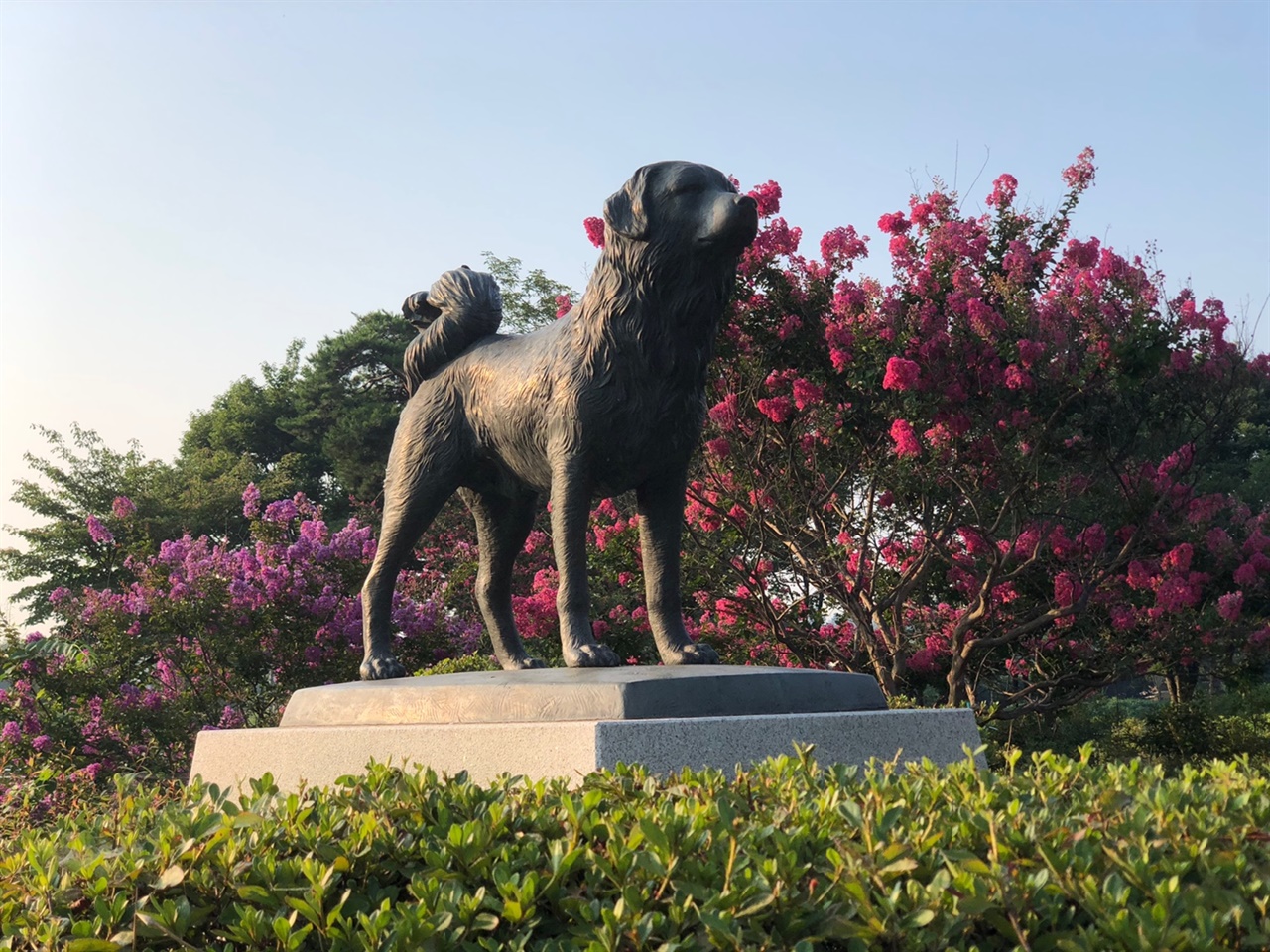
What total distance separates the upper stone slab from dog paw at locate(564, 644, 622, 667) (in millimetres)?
43

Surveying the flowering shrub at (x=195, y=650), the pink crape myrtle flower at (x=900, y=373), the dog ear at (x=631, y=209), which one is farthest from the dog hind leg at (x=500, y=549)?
the flowering shrub at (x=195, y=650)

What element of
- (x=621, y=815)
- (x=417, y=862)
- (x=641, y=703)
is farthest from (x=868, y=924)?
(x=641, y=703)

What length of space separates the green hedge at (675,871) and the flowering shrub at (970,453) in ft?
20.5

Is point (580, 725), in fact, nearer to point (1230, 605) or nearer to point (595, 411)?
point (595, 411)

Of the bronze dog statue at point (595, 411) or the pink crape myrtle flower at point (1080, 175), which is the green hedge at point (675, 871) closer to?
the bronze dog statue at point (595, 411)

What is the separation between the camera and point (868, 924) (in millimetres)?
1873

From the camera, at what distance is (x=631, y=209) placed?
442cm

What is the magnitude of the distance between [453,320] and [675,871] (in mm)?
3804

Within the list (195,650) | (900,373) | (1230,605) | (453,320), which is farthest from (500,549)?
(1230,605)

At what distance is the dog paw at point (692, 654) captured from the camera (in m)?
4.71

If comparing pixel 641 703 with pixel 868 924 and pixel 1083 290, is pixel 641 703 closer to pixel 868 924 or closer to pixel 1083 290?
pixel 868 924

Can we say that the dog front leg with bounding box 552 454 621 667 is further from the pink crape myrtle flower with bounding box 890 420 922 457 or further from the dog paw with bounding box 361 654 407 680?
the pink crape myrtle flower with bounding box 890 420 922 457

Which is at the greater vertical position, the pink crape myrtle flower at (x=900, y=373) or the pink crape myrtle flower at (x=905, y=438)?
the pink crape myrtle flower at (x=900, y=373)

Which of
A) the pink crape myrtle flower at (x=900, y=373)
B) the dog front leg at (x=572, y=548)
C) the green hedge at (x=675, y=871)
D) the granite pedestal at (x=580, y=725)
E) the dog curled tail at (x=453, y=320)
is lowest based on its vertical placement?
the green hedge at (x=675, y=871)
